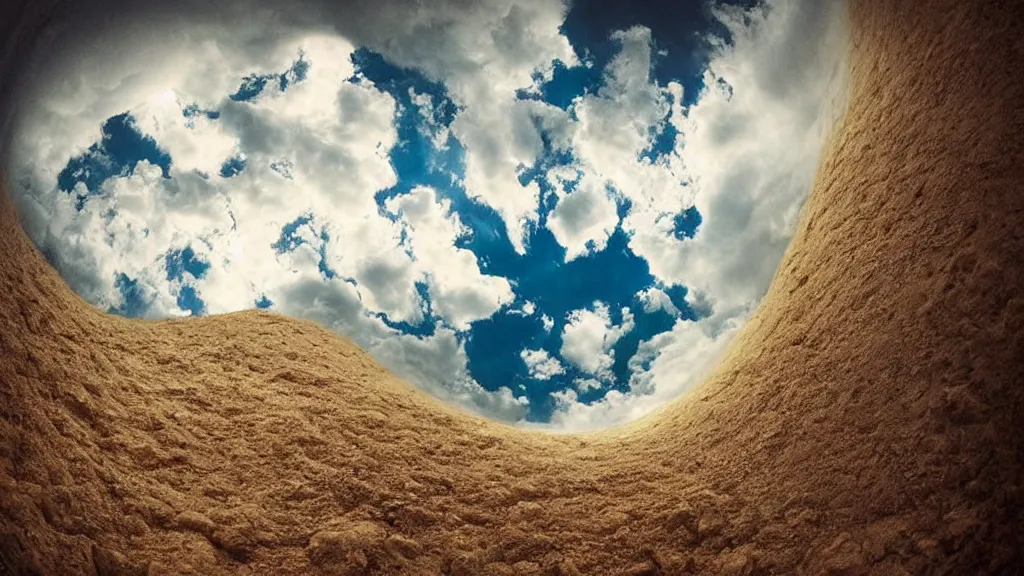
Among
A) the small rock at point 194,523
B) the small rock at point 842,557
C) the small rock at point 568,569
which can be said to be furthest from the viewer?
the small rock at point 568,569

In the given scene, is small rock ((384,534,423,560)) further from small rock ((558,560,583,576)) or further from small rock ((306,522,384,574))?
small rock ((558,560,583,576))

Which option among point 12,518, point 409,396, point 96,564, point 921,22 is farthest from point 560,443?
point 921,22

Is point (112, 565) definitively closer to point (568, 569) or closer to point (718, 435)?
point (568, 569)

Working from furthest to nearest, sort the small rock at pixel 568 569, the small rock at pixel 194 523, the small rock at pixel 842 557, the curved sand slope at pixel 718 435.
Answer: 1. the small rock at pixel 568 569
2. the small rock at pixel 194 523
3. the small rock at pixel 842 557
4. the curved sand slope at pixel 718 435

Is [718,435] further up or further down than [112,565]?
further up

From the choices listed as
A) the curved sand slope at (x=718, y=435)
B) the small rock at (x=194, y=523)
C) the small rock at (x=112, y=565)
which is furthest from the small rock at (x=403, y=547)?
the small rock at (x=112, y=565)

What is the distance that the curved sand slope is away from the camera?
3.74 metres

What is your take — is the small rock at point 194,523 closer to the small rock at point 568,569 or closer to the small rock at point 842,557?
the small rock at point 568,569

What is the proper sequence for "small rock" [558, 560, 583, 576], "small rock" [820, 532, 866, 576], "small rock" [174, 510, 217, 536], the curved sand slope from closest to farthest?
1. the curved sand slope
2. "small rock" [820, 532, 866, 576]
3. "small rock" [174, 510, 217, 536]
4. "small rock" [558, 560, 583, 576]

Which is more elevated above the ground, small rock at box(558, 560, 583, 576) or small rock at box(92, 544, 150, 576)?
small rock at box(558, 560, 583, 576)

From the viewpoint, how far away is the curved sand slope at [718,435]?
3.74 metres

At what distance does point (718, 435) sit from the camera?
552 cm

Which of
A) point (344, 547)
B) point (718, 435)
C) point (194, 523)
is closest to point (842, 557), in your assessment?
point (718, 435)

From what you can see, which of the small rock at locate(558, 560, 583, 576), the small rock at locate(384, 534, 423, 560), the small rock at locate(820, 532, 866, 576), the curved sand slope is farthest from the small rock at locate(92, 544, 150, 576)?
the small rock at locate(820, 532, 866, 576)
